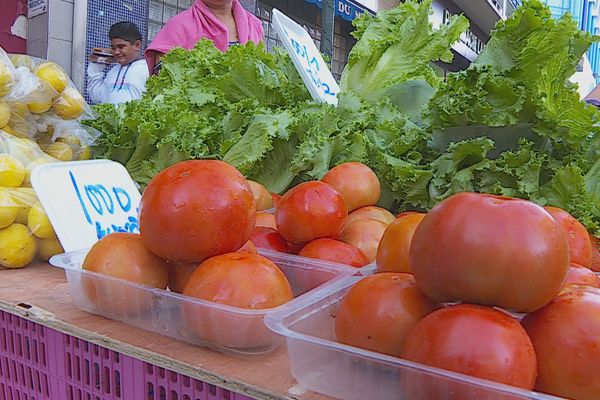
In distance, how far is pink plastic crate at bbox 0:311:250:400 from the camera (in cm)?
75

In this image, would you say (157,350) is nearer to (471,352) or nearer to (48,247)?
(471,352)

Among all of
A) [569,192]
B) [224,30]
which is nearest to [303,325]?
[569,192]

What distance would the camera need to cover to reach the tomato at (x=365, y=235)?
108cm

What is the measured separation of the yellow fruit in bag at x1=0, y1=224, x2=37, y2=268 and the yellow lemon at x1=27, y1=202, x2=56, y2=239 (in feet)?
0.05

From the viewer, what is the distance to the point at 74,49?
13.3 ft

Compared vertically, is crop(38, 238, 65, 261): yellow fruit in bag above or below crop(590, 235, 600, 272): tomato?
below

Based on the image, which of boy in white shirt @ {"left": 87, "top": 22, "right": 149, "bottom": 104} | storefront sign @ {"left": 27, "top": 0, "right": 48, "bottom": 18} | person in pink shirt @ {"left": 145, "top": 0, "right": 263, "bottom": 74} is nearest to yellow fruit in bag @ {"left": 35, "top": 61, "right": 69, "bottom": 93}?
person in pink shirt @ {"left": 145, "top": 0, "right": 263, "bottom": 74}

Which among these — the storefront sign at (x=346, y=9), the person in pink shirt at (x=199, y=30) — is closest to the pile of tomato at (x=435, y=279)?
the person in pink shirt at (x=199, y=30)

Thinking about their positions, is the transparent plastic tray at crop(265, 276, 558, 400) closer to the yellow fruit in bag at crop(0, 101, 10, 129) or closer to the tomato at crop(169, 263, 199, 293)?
the tomato at crop(169, 263, 199, 293)

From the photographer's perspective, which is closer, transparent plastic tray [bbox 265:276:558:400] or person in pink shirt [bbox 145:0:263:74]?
transparent plastic tray [bbox 265:276:558:400]

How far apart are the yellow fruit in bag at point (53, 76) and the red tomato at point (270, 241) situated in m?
0.77

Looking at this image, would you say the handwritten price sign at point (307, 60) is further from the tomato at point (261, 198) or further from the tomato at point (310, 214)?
the tomato at point (310, 214)

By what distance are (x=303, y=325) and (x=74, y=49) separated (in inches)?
153

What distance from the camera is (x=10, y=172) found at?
3.95 ft
